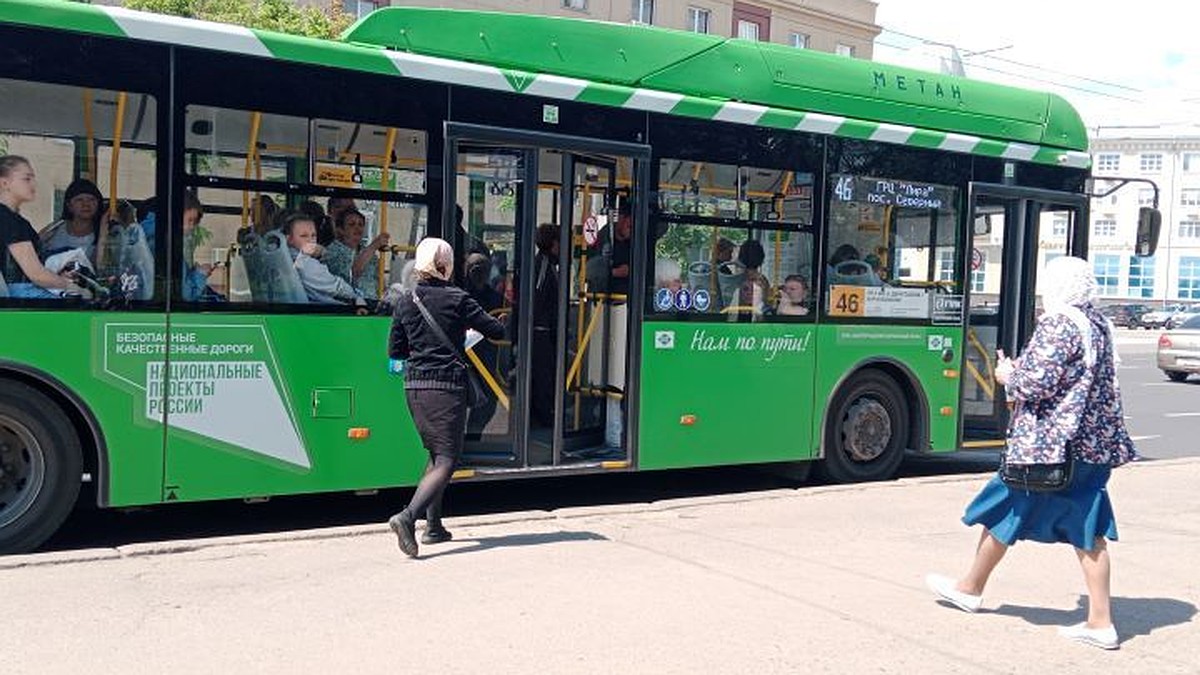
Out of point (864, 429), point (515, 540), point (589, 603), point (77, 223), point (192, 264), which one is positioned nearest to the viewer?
point (589, 603)

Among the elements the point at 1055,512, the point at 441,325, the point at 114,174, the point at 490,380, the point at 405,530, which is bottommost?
the point at 405,530

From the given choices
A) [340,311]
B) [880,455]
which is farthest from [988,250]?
[340,311]

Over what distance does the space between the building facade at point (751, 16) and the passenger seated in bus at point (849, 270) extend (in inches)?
1012

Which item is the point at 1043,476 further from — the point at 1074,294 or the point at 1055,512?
the point at 1074,294

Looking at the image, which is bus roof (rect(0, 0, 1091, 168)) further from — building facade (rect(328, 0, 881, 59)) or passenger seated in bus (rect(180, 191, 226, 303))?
building facade (rect(328, 0, 881, 59))

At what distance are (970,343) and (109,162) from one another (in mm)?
7478

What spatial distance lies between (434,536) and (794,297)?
3.83 m

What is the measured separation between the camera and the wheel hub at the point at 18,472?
6.42 m

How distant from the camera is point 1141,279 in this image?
76.1 metres

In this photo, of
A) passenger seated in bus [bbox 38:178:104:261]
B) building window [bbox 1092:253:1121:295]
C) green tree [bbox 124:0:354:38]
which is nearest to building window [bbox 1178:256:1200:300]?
building window [bbox 1092:253:1121:295]

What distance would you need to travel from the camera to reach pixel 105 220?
257 inches

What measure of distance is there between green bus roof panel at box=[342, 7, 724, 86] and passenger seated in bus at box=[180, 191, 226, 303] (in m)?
1.62

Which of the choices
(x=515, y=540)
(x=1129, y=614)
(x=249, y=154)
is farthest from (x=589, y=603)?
(x=249, y=154)

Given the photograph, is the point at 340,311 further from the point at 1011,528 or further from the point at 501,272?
the point at 1011,528
